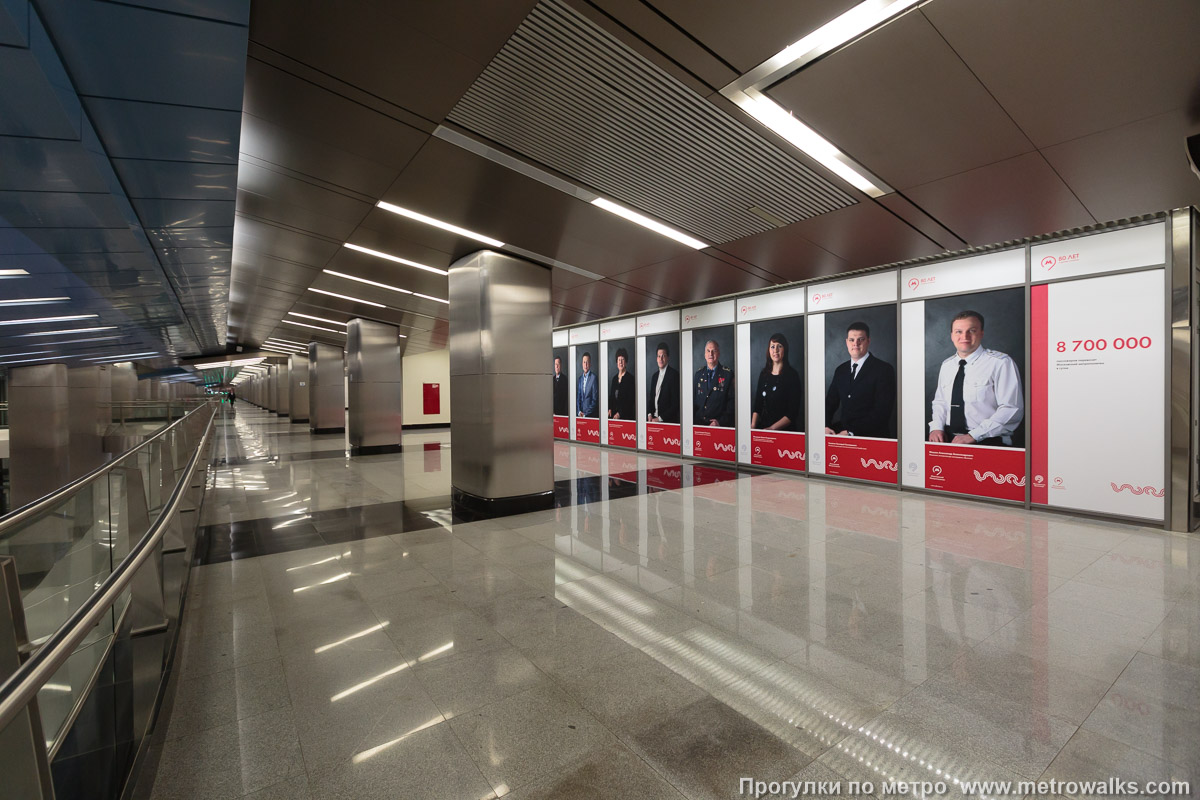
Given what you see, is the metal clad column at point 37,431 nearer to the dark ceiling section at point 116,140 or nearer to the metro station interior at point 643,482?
the dark ceiling section at point 116,140

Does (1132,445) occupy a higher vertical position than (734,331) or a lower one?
lower

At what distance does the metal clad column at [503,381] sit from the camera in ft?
24.2

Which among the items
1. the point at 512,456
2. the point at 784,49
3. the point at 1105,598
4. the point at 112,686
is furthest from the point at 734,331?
the point at 112,686

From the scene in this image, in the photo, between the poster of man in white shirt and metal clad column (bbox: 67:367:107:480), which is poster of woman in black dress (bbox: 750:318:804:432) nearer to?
the poster of man in white shirt

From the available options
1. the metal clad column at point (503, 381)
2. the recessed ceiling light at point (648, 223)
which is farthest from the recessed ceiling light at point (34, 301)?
the recessed ceiling light at point (648, 223)

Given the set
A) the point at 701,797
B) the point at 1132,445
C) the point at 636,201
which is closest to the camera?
the point at 701,797

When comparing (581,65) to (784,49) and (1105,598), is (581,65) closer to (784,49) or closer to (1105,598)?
(784,49)

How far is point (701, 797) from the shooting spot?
6.96 ft

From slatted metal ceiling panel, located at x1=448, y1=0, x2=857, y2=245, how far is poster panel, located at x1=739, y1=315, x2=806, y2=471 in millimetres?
5026

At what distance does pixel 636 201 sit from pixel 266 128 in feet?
10.1

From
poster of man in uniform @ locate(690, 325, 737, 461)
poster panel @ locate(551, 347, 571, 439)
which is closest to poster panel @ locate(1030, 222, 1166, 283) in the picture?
Answer: poster of man in uniform @ locate(690, 325, 737, 461)

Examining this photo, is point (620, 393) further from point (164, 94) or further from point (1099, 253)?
point (164, 94)

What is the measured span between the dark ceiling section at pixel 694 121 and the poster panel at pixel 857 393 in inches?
90.4

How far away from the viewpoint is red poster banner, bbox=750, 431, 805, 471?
10266mm
